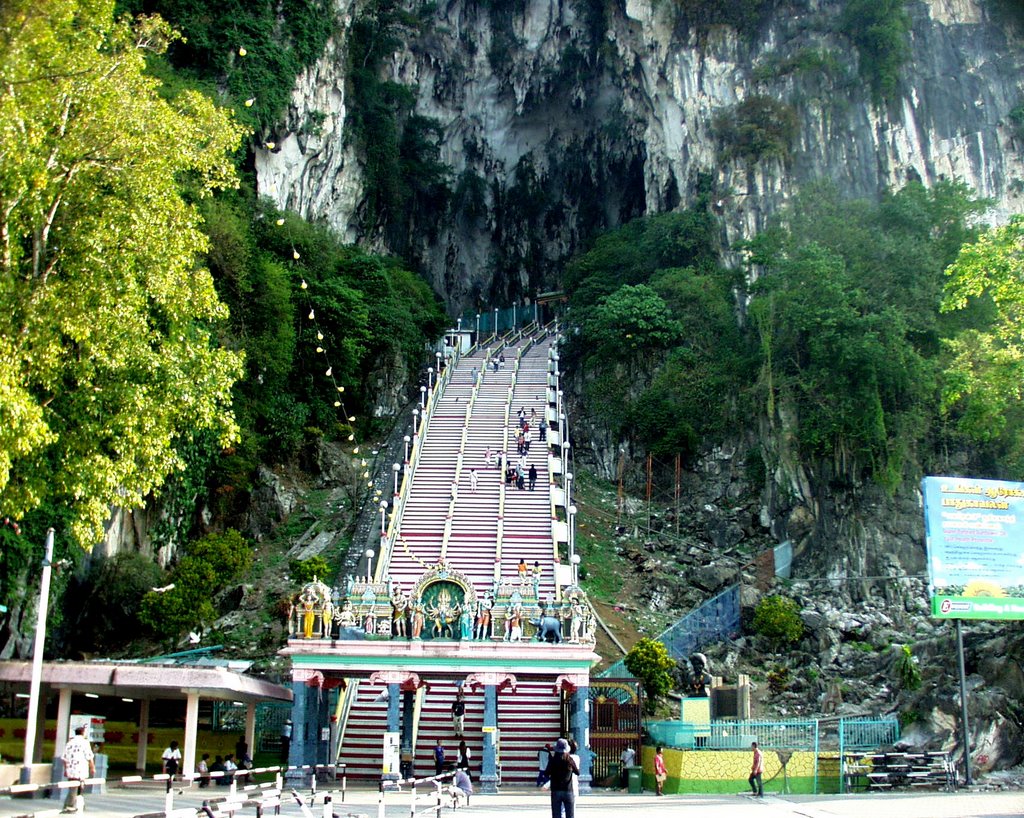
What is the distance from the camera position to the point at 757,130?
43.2 m

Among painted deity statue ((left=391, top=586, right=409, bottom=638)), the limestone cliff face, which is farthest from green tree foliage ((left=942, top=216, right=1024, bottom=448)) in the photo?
the limestone cliff face

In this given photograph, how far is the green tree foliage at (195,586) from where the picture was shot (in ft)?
92.2

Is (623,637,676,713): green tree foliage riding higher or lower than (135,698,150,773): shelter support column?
higher

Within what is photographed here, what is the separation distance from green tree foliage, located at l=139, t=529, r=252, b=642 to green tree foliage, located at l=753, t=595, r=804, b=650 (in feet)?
44.9

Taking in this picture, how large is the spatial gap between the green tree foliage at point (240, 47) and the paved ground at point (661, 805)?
26.1 m

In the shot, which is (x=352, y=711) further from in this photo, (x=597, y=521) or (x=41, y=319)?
(x=597, y=521)

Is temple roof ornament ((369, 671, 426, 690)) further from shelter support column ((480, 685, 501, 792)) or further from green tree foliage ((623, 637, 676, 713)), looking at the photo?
green tree foliage ((623, 637, 676, 713))

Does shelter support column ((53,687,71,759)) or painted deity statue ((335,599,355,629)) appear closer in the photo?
shelter support column ((53,687,71,759))

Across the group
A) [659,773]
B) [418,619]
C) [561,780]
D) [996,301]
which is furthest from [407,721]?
[996,301]

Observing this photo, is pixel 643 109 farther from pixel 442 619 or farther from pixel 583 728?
pixel 583 728

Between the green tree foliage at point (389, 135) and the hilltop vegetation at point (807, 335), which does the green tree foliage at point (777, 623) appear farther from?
the green tree foliage at point (389, 135)

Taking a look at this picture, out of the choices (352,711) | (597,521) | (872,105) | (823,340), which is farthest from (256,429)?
(872,105)

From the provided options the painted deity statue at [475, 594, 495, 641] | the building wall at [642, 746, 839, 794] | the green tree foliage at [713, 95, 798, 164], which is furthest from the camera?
the green tree foliage at [713, 95, 798, 164]

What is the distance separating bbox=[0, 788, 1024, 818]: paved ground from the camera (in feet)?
51.1
